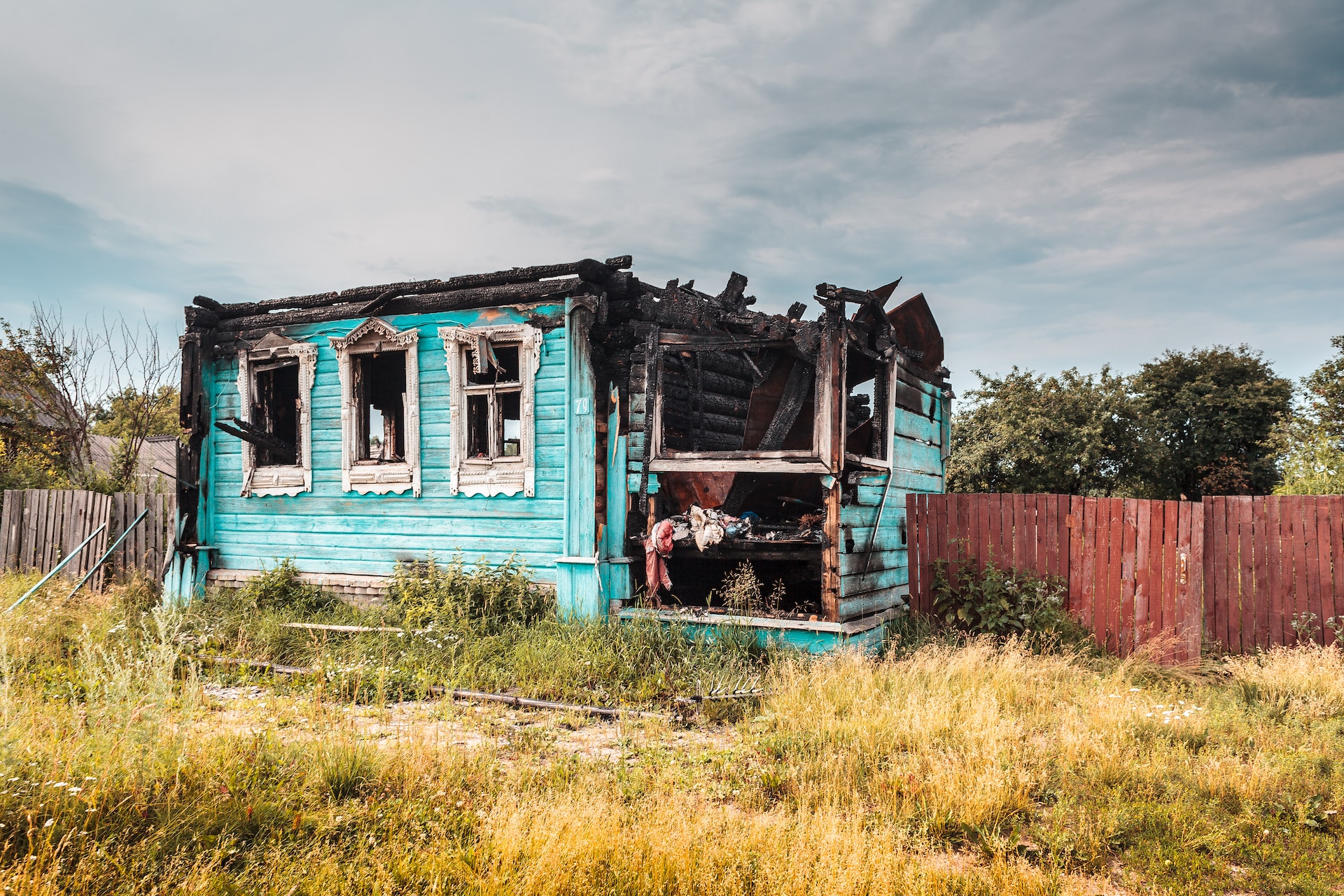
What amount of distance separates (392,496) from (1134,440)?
3049 centimetres

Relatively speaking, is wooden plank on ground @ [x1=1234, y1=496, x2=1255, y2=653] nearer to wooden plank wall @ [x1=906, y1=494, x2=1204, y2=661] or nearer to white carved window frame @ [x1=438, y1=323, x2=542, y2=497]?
wooden plank wall @ [x1=906, y1=494, x2=1204, y2=661]

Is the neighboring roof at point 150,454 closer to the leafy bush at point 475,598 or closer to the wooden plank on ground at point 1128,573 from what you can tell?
the leafy bush at point 475,598

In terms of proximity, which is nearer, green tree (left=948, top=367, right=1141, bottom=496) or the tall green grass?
the tall green grass

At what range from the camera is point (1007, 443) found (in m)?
30.4

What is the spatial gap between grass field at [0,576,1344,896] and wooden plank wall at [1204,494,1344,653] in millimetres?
1118

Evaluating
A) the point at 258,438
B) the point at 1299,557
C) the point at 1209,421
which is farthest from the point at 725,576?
the point at 1209,421

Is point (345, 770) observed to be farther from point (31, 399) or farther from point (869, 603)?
point (31, 399)

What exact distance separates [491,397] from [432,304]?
1457 mm

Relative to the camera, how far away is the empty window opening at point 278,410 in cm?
1148

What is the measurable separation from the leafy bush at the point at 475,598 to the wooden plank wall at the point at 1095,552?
4650mm

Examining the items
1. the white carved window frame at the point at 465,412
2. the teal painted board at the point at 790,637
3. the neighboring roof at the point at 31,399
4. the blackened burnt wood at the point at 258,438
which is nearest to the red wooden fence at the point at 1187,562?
the teal painted board at the point at 790,637

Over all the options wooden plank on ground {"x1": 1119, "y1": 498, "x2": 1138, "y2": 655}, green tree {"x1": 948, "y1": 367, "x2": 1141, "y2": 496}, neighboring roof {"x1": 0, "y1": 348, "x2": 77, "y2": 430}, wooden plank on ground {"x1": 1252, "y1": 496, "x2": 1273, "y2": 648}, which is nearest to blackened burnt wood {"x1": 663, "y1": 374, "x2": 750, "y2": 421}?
wooden plank on ground {"x1": 1119, "y1": 498, "x2": 1138, "y2": 655}

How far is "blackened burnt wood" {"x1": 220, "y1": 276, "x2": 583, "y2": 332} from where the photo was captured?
9.58 m

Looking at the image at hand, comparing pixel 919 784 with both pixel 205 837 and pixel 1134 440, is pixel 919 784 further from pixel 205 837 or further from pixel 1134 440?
pixel 1134 440
